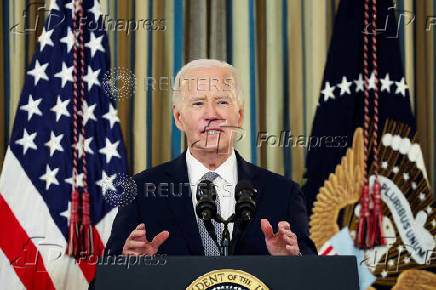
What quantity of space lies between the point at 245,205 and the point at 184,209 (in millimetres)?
993

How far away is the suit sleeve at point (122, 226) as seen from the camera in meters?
2.79

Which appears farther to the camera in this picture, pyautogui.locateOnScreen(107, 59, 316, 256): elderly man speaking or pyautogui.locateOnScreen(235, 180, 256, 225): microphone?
pyautogui.locateOnScreen(107, 59, 316, 256): elderly man speaking

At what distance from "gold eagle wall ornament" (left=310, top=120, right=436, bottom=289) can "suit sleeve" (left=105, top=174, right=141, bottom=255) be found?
3.80ft

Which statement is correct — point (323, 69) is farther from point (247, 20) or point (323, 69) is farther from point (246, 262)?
point (246, 262)

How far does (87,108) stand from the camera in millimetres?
3715

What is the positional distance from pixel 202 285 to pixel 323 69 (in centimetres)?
233

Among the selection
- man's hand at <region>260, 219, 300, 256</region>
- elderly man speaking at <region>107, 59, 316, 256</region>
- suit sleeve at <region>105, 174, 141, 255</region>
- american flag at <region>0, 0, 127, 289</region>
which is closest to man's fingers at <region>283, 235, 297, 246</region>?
man's hand at <region>260, 219, 300, 256</region>

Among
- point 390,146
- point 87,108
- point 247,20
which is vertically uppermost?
point 247,20

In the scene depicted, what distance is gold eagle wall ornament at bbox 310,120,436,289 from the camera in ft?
12.1

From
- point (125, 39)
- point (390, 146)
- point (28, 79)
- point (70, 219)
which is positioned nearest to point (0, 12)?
point (28, 79)

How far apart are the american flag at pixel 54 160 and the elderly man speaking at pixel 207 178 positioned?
19.3 inches

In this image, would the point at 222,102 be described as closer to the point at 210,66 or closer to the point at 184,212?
the point at 210,66

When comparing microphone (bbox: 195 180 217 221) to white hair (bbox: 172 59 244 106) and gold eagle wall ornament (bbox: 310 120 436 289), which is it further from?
gold eagle wall ornament (bbox: 310 120 436 289)

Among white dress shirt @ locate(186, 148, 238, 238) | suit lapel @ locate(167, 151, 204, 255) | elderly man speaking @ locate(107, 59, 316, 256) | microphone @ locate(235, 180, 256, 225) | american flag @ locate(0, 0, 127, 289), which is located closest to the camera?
microphone @ locate(235, 180, 256, 225)
